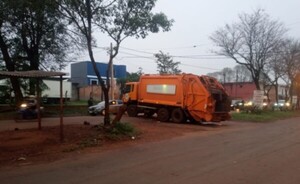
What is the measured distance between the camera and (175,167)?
401 inches

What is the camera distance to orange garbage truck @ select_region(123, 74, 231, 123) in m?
26.0

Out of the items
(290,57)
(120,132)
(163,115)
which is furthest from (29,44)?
(290,57)

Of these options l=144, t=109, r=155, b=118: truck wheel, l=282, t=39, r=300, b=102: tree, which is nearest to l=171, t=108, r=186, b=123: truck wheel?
l=144, t=109, r=155, b=118: truck wheel

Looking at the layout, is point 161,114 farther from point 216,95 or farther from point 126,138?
point 126,138

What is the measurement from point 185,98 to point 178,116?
1318 millimetres

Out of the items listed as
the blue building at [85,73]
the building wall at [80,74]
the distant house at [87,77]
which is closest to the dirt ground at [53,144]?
the distant house at [87,77]

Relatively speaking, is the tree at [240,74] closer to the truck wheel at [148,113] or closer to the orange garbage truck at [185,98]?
the truck wheel at [148,113]

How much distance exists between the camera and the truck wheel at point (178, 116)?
26.9 meters

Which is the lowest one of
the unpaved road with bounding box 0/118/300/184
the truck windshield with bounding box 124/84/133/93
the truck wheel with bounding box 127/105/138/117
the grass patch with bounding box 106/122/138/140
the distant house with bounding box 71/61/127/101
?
the unpaved road with bounding box 0/118/300/184

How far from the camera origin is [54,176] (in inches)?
358

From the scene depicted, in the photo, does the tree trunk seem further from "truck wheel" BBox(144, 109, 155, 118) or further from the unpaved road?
the unpaved road

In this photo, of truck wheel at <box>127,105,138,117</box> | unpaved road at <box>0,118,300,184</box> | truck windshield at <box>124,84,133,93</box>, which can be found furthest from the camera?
truck windshield at <box>124,84,133,93</box>

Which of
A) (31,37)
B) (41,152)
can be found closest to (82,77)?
(31,37)

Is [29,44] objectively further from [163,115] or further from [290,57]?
[290,57]
